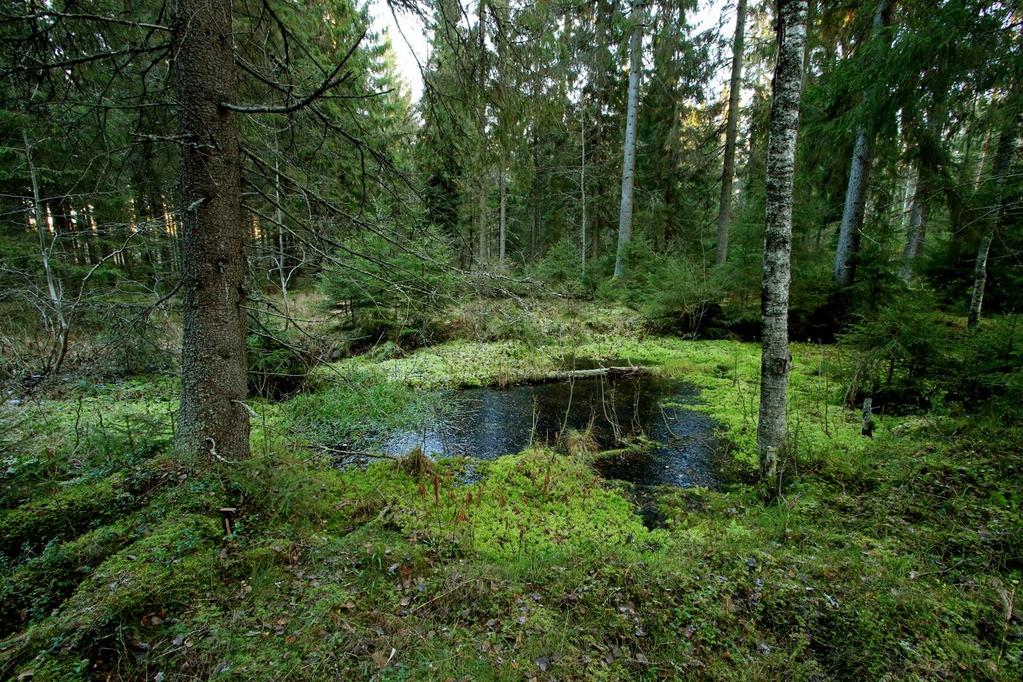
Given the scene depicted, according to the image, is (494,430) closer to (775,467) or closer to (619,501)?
(619,501)

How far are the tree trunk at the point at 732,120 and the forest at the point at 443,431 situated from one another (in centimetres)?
486

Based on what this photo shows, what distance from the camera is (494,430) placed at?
21.6ft

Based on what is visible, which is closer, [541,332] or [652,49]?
[541,332]

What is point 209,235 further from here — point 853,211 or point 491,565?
point 853,211

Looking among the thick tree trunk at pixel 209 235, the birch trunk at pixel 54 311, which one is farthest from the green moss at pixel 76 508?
the birch trunk at pixel 54 311

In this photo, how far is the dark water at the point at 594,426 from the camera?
532 centimetres

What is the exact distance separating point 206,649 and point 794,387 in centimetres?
858

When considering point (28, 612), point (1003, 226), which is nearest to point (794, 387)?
point (1003, 226)

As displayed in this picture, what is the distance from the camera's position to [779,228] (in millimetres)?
4289

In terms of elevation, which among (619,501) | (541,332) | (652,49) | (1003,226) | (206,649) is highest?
(652,49)

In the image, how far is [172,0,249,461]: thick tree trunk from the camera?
297 centimetres

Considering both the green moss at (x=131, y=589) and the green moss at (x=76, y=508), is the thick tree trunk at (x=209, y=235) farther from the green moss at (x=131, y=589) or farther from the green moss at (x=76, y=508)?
the green moss at (x=131, y=589)

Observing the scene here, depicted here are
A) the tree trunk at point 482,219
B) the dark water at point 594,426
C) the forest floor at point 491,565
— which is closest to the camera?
the forest floor at point 491,565

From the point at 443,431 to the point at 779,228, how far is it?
5.13 metres
